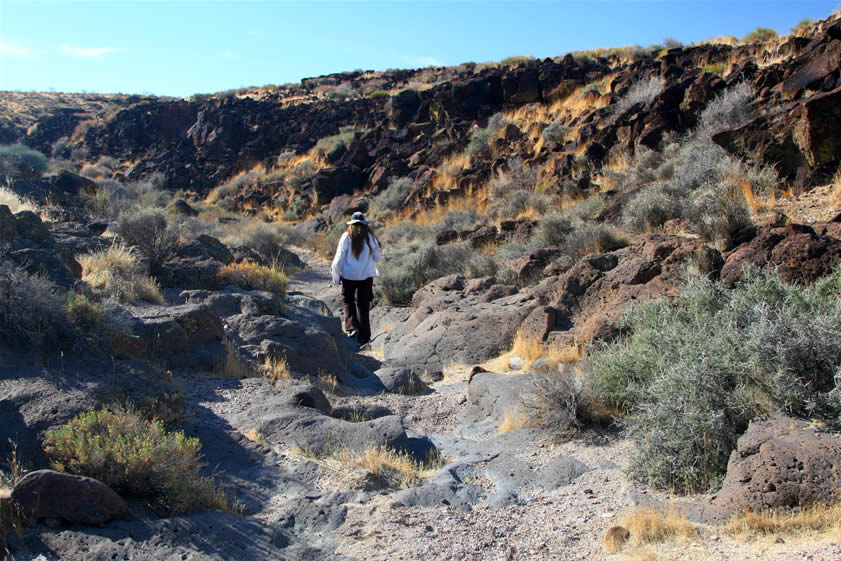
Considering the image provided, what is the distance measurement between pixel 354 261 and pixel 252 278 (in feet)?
12.8

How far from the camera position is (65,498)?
322cm

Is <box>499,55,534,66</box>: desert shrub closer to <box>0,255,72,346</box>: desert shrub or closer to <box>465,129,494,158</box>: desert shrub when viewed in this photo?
<box>465,129,494,158</box>: desert shrub

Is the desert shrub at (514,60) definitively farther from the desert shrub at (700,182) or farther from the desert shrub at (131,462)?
the desert shrub at (131,462)

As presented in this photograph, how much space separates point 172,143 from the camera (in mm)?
43188

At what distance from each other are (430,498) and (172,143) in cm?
4419

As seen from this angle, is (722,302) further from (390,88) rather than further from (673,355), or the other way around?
(390,88)

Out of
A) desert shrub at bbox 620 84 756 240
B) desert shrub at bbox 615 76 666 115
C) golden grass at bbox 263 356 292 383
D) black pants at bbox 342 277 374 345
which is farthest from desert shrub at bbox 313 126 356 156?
golden grass at bbox 263 356 292 383

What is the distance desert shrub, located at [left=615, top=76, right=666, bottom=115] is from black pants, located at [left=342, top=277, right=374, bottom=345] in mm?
12521

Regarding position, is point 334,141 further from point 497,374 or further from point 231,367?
point 497,374

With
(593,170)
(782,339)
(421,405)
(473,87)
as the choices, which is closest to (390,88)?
(473,87)

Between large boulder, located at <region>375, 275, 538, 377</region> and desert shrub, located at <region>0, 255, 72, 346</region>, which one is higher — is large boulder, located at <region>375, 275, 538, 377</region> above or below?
below

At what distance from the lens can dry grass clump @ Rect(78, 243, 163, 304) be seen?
8344 mm

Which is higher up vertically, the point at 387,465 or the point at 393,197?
the point at 393,197

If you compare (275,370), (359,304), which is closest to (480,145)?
(359,304)
